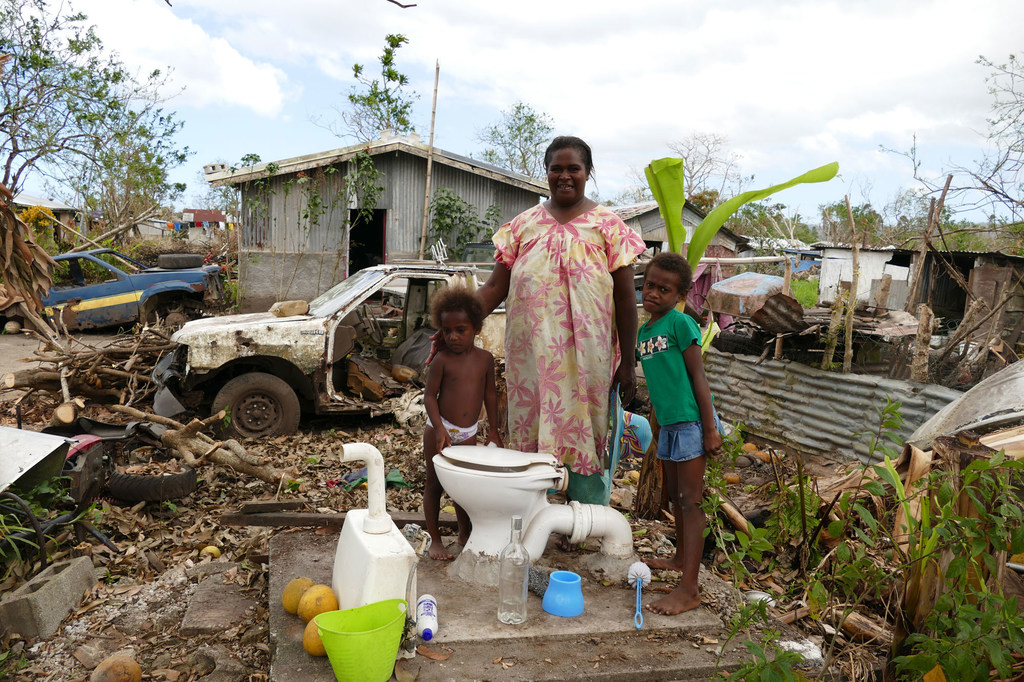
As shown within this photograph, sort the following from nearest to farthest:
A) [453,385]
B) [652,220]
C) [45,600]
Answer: [45,600] → [453,385] → [652,220]

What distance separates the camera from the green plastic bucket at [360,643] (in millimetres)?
2375

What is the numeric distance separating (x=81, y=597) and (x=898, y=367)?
259 inches

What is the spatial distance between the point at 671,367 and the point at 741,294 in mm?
5398

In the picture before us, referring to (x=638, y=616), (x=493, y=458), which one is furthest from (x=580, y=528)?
(x=493, y=458)

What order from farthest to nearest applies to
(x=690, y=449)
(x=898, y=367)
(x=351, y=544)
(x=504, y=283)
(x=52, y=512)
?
1. (x=898, y=367)
2. (x=52, y=512)
3. (x=504, y=283)
4. (x=690, y=449)
5. (x=351, y=544)

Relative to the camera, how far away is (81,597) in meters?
3.52

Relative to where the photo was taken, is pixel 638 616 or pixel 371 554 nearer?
pixel 371 554

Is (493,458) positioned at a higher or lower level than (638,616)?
higher

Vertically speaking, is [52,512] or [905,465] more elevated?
[905,465]

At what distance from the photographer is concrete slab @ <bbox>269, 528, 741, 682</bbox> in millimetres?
2648

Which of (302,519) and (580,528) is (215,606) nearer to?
(302,519)

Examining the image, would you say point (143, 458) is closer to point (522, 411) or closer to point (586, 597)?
point (522, 411)

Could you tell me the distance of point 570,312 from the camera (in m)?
3.40

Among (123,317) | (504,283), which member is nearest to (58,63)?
(123,317)
